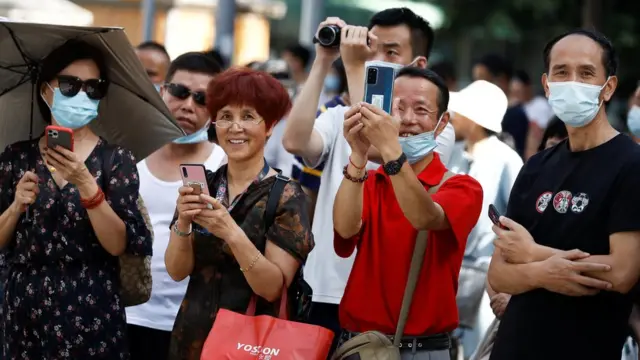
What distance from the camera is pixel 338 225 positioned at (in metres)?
5.15

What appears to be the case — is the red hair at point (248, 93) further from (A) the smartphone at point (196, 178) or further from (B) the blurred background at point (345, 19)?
(B) the blurred background at point (345, 19)

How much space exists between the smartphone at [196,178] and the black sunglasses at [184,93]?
1736 millimetres

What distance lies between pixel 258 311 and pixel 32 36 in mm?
1776

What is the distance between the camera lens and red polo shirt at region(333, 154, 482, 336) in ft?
16.7

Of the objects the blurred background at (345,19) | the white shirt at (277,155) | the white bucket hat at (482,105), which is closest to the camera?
the white bucket hat at (482,105)

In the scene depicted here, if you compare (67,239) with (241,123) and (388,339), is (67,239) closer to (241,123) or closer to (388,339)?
(241,123)

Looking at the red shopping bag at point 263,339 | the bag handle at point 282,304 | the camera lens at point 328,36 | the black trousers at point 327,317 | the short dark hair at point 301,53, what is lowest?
the black trousers at point 327,317

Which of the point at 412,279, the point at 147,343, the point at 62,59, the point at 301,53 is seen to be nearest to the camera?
the point at 412,279

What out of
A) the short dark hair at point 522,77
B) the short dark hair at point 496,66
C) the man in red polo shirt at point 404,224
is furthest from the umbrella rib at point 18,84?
the short dark hair at point 522,77

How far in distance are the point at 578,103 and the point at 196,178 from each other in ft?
5.22

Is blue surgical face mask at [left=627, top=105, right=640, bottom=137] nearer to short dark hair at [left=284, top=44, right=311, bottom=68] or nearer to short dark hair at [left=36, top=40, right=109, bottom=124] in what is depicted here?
short dark hair at [left=36, top=40, right=109, bottom=124]

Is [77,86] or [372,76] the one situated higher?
[372,76]

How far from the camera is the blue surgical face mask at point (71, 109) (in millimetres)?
5551

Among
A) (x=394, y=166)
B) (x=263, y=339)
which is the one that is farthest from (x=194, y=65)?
(x=263, y=339)
